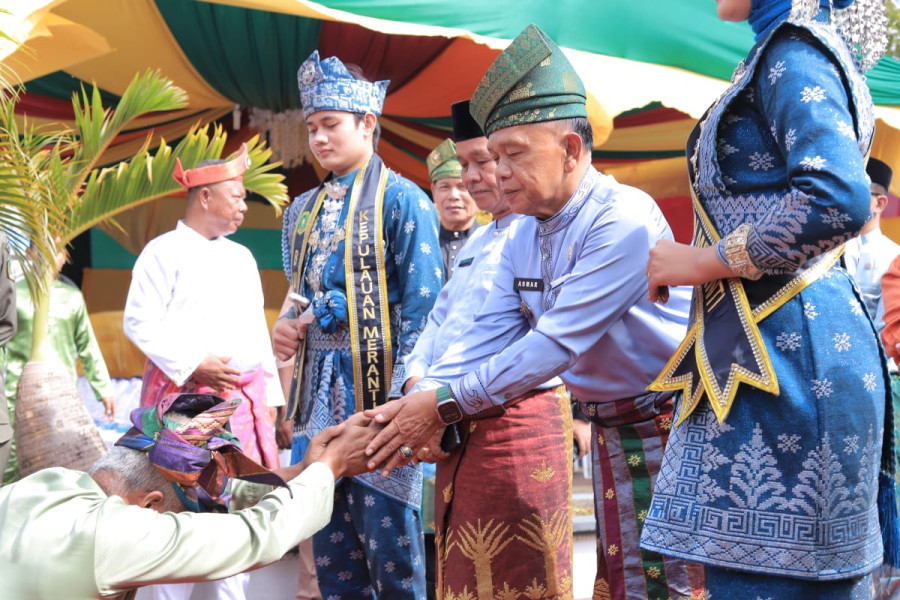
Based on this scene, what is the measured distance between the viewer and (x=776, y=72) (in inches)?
72.0

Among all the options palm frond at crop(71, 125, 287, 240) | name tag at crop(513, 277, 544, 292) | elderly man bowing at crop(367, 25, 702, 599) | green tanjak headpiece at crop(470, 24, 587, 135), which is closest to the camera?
elderly man bowing at crop(367, 25, 702, 599)

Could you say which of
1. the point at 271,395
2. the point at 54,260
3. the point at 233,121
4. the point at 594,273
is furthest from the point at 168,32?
the point at 594,273

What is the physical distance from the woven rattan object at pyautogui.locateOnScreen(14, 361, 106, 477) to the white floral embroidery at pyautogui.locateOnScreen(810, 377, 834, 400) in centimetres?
365

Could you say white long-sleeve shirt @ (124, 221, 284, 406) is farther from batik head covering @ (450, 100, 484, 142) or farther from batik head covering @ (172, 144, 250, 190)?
batik head covering @ (450, 100, 484, 142)

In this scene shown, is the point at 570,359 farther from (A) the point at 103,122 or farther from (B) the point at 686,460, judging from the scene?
(A) the point at 103,122

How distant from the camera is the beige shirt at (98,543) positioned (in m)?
1.91

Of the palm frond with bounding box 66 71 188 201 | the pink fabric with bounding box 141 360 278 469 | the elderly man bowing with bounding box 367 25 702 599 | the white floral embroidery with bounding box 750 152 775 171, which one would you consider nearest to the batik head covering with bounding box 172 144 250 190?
the palm frond with bounding box 66 71 188 201

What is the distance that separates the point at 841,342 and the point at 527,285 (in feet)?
3.56

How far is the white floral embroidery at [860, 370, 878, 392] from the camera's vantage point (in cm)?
182

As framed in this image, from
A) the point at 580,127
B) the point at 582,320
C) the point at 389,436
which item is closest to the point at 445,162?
the point at 580,127

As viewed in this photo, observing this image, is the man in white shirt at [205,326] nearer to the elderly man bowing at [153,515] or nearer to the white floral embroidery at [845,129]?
the elderly man bowing at [153,515]

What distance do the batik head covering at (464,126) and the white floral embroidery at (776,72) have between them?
1.59 metres

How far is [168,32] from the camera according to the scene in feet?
26.1

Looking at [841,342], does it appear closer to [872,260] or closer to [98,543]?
[98,543]
